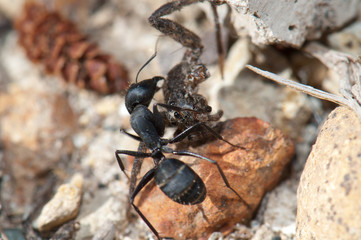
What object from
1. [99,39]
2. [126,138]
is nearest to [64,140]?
[126,138]

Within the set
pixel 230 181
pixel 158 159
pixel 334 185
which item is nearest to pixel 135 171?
pixel 158 159

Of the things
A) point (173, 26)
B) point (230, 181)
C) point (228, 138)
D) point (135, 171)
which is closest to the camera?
point (230, 181)

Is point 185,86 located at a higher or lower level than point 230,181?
higher

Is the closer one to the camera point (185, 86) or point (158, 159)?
point (158, 159)

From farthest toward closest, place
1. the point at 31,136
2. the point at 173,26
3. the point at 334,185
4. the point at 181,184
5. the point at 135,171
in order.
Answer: the point at 31,136 < the point at 173,26 < the point at 135,171 < the point at 181,184 < the point at 334,185

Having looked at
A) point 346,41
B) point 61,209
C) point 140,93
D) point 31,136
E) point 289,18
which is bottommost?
point 61,209

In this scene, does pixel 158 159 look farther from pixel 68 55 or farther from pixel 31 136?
pixel 68 55

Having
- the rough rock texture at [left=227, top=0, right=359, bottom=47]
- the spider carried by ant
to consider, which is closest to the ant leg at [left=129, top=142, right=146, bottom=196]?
the spider carried by ant

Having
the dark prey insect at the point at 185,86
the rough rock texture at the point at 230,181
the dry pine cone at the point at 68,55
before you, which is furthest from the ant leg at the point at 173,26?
the dry pine cone at the point at 68,55
